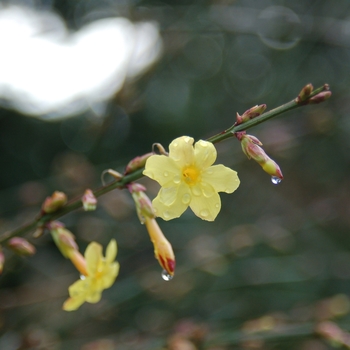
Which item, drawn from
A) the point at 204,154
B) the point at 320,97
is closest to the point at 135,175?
the point at 204,154

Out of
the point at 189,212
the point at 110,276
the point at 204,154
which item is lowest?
the point at 110,276

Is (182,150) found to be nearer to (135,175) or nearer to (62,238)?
(135,175)

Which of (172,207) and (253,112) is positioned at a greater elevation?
(253,112)

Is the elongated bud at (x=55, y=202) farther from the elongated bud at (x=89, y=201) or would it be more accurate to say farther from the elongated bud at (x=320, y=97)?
the elongated bud at (x=320, y=97)

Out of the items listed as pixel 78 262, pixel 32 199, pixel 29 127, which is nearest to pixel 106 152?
pixel 29 127

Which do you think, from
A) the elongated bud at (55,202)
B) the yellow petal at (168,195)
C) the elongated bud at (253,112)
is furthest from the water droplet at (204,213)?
the elongated bud at (55,202)

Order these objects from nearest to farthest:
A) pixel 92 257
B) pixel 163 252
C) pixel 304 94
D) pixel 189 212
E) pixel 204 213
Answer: pixel 304 94
pixel 204 213
pixel 163 252
pixel 92 257
pixel 189 212
